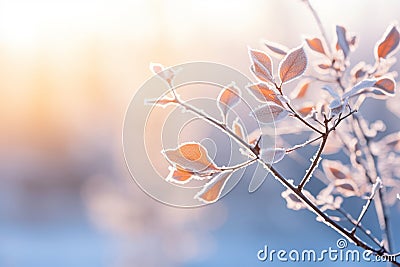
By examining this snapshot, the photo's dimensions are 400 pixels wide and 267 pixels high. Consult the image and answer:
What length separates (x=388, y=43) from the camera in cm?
63

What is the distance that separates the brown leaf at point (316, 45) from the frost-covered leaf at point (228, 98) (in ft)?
0.61

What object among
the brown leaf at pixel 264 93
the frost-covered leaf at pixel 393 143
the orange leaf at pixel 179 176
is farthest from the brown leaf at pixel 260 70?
the frost-covered leaf at pixel 393 143

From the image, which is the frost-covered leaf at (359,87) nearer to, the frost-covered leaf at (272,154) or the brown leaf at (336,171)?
the frost-covered leaf at (272,154)

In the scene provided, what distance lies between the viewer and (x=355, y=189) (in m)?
0.76

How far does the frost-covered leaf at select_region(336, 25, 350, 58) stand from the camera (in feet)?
2.18

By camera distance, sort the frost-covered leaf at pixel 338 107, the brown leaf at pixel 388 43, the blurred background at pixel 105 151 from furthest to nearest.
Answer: the blurred background at pixel 105 151 < the brown leaf at pixel 388 43 < the frost-covered leaf at pixel 338 107

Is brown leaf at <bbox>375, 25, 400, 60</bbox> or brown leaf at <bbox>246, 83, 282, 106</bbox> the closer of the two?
brown leaf at <bbox>246, 83, 282, 106</bbox>

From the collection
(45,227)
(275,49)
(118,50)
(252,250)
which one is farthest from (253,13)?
(45,227)

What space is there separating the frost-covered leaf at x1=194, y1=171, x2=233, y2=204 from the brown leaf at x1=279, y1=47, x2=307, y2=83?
0.37 feet

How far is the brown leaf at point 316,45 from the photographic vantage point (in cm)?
70

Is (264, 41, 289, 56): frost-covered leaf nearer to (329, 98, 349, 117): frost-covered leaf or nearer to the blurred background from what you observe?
(329, 98, 349, 117): frost-covered leaf

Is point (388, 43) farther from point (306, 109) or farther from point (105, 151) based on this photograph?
point (105, 151)

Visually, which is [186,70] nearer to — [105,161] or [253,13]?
[253,13]

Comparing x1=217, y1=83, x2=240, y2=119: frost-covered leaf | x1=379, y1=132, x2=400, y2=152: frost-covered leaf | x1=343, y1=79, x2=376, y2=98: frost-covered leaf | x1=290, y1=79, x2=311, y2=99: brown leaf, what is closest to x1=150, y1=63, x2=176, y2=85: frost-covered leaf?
x1=217, y1=83, x2=240, y2=119: frost-covered leaf
